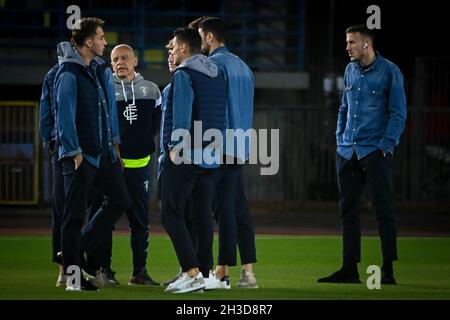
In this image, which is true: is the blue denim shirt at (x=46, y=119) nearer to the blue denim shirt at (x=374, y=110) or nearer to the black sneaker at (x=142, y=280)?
the black sneaker at (x=142, y=280)

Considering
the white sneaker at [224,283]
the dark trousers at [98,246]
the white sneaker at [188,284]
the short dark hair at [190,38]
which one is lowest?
the white sneaker at [224,283]

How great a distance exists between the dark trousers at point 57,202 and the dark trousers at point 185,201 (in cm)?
100

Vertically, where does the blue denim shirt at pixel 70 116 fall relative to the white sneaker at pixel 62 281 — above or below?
above

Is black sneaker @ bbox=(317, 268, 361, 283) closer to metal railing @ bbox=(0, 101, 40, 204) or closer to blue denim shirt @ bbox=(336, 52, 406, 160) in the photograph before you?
blue denim shirt @ bbox=(336, 52, 406, 160)

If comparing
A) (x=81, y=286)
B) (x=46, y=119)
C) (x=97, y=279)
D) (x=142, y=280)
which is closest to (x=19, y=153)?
(x=142, y=280)

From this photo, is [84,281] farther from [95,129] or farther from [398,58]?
[398,58]

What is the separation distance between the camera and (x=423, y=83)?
26953mm

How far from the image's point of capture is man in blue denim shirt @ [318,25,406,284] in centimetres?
1202

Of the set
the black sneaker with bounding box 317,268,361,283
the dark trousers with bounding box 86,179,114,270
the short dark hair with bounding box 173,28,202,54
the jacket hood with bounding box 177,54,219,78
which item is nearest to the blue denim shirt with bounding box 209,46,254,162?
the jacket hood with bounding box 177,54,219,78

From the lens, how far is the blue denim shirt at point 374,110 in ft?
39.3

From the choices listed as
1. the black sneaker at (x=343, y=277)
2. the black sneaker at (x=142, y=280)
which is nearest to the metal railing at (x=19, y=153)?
the black sneaker at (x=142, y=280)

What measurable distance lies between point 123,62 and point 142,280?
2092 mm

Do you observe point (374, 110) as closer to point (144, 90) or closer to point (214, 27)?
point (214, 27)

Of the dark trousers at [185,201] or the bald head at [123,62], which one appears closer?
the dark trousers at [185,201]
